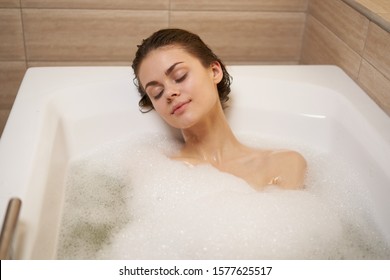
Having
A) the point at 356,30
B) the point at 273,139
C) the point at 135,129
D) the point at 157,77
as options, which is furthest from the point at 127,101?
the point at 356,30

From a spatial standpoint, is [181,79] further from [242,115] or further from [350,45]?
[350,45]

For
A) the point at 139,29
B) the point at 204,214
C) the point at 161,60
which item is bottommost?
the point at 204,214

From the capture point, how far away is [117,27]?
2004mm

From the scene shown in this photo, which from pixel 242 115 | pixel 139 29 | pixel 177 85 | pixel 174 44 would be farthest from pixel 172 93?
pixel 139 29

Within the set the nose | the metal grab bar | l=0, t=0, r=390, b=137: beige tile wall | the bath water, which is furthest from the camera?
l=0, t=0, r=390, b=137: beige tile wall

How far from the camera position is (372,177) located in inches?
55.8

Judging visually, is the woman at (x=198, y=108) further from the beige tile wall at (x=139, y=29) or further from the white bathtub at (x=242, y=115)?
the beige tile wall at (x=139, y=29)

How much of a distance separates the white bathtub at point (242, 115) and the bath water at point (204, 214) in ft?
0.18

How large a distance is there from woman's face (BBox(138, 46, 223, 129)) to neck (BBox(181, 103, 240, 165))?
8 cm

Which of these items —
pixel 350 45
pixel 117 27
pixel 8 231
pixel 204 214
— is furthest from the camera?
pixel 117 27

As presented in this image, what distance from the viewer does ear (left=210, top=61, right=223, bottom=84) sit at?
4.96ft

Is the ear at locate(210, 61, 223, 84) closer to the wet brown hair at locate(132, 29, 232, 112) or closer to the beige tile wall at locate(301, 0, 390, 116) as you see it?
the wet brown hair at locate(132, 29, 232, 112)

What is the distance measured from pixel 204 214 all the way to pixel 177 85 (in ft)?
1.18

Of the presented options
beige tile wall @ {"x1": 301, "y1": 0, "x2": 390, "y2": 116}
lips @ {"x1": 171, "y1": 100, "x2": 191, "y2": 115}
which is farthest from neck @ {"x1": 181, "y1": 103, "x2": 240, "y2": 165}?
beige tile wall @ {"x1": 301, "y1": 0, "x2": 390, "y2": 116}
